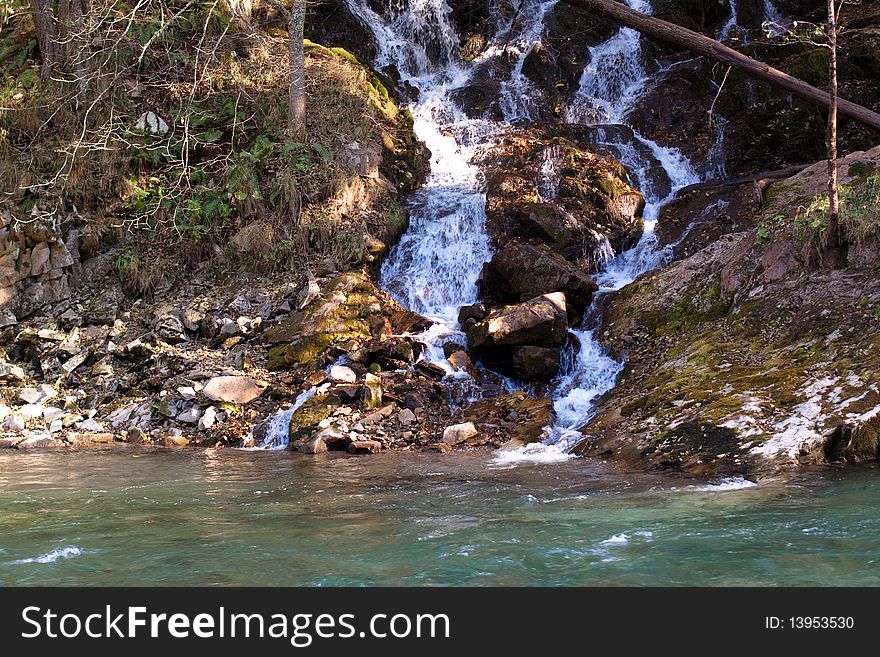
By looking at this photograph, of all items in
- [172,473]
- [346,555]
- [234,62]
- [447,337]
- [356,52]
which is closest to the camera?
[346,555]

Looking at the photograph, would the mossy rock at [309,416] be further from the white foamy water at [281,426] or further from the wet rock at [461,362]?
the wet rock at [461,362]

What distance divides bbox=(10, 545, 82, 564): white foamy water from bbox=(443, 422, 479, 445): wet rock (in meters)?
5.28

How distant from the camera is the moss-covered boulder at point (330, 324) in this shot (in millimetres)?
11633

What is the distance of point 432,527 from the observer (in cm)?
587

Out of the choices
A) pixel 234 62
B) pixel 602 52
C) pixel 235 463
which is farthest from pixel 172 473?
pixel 602 52

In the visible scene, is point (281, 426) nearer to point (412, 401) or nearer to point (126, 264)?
point (412, 401)

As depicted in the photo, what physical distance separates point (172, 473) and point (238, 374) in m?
3.16

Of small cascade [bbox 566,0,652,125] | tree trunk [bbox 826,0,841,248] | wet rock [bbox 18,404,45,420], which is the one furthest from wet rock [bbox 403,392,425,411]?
small cascade [bbox 566,0,652,125]

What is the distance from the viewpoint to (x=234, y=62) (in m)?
16.0

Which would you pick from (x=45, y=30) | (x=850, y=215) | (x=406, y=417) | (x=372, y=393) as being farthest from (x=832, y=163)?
(x=45, y=30)

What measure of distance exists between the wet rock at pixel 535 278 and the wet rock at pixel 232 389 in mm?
4509

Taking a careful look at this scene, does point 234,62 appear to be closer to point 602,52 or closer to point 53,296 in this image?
point 53,296

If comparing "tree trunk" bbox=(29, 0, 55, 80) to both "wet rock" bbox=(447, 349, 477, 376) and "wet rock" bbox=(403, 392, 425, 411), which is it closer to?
"wet rock" bbox=(447, 349, 477, 376)

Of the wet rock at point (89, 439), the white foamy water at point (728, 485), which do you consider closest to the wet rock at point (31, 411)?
the wet rock at point (89, 439)
